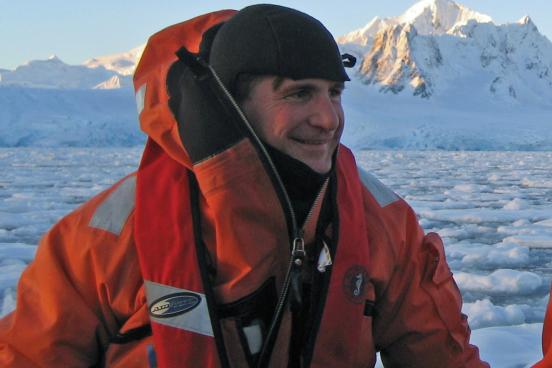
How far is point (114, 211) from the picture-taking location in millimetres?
1188

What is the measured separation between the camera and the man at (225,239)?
1083 mm

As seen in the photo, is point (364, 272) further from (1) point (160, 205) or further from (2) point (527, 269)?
(2) point (527, 269)

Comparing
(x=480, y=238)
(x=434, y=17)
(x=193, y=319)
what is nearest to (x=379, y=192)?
(x=193, y=319)

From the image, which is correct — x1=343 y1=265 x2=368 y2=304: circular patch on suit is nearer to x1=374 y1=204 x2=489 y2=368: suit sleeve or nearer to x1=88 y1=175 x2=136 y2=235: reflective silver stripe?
x1=374 y1=204 x2=489 y2=368: suit sleeve

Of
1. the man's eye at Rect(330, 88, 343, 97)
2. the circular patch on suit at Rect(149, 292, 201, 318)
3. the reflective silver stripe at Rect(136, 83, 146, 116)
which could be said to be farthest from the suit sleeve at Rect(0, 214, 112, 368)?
the man's eye at Rect(330, 88, 343, 97)

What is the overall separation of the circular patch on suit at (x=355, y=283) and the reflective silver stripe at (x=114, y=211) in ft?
1.38

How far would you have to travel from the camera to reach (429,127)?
36469 mm

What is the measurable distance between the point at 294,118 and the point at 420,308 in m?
0.51

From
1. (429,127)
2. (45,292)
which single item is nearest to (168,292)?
(45,292)

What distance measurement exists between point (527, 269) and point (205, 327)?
266 centimetres

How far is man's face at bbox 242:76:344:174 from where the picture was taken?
3.67ft

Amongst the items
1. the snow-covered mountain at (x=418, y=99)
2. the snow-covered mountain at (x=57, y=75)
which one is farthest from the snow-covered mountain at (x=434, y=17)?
the snow-covered mountain at (x=57, y=75)

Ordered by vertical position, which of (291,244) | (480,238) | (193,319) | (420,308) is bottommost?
(480,238)

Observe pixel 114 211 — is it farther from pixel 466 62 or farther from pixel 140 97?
pixel 466 62
